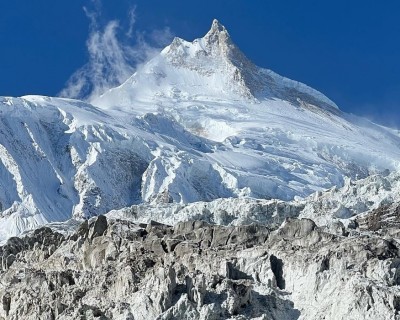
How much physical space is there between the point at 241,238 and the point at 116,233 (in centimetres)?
1102

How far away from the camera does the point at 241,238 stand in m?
77.4

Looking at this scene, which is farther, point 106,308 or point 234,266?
point 234,266

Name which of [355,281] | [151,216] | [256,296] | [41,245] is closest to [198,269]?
[256,296]

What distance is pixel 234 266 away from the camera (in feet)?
227

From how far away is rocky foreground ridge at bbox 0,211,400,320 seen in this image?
60844 mm

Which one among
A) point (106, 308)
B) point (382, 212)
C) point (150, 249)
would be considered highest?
point (382, 212)

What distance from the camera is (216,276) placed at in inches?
2520

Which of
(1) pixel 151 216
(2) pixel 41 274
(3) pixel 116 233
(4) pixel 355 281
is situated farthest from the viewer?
(1) pixel 151 216

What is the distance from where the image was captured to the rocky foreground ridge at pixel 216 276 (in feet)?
200

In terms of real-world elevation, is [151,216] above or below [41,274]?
above

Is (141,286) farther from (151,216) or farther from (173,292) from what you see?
(151,216)

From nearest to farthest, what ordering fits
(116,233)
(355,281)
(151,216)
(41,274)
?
(355,281), (41,274), (116,233), (151,216)

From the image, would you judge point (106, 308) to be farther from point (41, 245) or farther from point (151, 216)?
point (151, 216)

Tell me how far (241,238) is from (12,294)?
15143mm
